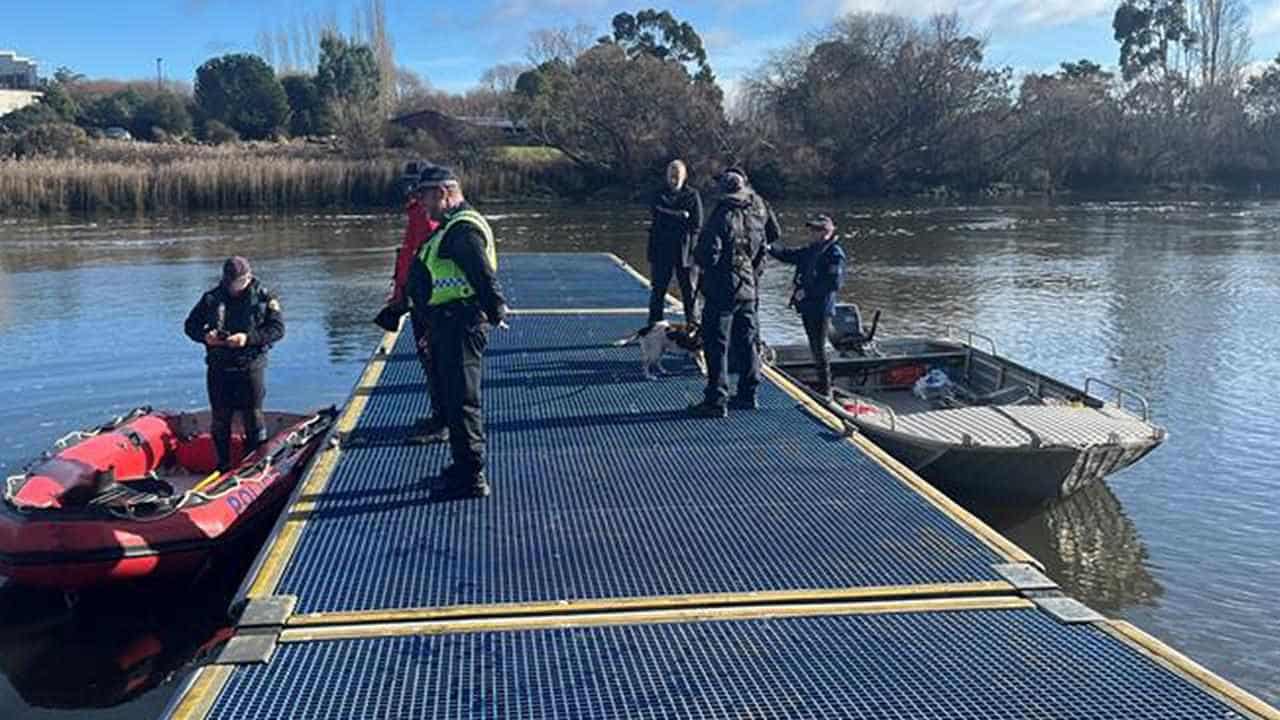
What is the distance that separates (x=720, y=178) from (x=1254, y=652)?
14.0ft

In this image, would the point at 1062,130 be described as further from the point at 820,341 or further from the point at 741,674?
the point at 741,674

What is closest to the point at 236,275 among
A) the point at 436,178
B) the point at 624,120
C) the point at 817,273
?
the point at 436,178

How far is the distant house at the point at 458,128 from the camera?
4866cm

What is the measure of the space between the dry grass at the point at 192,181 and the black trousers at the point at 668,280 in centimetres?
2701

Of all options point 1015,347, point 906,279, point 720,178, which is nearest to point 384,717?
point 720,178

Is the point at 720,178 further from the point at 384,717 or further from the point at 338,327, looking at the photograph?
the point at 338,327

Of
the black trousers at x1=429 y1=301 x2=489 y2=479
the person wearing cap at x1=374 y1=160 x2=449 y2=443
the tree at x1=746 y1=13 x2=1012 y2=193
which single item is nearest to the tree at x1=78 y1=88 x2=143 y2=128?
the tree at x1=746 y1=13 x2=1012 y2=193

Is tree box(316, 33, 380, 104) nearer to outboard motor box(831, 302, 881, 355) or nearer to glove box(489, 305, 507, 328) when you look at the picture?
outboard motor box(831, 302, 881, 355)

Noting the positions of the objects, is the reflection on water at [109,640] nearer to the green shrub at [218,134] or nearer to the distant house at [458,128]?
the distant house at [458,128]

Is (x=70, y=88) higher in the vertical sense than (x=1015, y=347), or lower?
higher

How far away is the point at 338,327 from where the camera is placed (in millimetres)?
16234

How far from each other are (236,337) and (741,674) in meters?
4.65

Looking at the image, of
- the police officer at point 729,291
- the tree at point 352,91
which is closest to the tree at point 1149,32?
the tree at point 352,91

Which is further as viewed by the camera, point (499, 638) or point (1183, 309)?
point (1183, 309)
